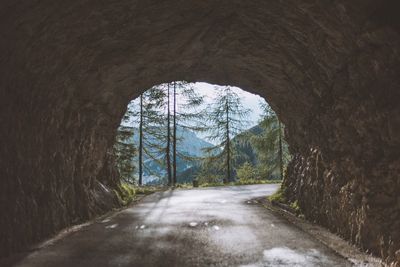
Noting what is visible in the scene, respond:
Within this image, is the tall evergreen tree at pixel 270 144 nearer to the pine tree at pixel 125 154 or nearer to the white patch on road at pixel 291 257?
the pine tree at pixel 125 154

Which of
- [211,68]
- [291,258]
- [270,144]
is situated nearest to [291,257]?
[291,258]

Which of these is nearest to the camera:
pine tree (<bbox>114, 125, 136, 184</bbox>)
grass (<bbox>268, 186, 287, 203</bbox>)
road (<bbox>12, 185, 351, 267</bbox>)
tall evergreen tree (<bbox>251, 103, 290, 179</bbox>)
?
road (<bbox>12, 185, 351, 267</bbox>)

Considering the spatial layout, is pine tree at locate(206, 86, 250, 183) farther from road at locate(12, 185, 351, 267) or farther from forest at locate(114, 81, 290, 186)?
road at locate(12, 185, 351, 267)

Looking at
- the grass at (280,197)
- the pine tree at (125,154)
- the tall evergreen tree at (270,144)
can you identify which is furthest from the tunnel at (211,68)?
the tall evergreen tree at (270,144)

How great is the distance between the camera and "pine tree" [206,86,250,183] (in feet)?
139

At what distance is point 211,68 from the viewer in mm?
15844

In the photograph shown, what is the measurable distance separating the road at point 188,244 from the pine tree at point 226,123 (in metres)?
27.6

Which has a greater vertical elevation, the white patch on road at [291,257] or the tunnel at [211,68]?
the tunnel at [211,68]

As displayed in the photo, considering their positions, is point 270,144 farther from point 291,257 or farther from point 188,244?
point 291,257

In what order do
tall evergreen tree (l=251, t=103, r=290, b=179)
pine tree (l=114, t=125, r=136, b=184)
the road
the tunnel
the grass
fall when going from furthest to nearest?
tall evergreen tree (l=251, t=103, r=290, b=179)
pine tree (l=114, t=125, r=136, b=184)
the grass
the road
the tunnel

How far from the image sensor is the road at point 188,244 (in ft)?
26.7

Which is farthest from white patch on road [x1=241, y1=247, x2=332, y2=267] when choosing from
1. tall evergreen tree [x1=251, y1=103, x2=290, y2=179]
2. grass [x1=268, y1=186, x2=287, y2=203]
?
tall evergreen tree [x1=251, y1=103, x2=290, y2=179]

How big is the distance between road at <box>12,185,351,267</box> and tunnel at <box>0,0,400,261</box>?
937mm

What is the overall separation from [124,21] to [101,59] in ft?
7.54
